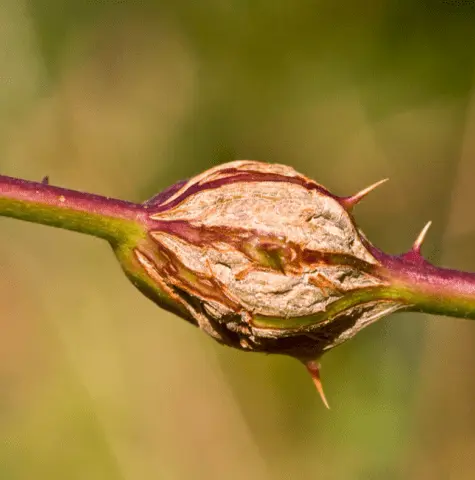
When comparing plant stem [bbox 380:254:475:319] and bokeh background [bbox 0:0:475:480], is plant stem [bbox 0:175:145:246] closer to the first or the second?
plant stem [bbox 380:254:475:319]

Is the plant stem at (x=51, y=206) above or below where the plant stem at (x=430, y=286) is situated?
above

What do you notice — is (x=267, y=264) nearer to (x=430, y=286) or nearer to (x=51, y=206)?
(x=430, y=286)

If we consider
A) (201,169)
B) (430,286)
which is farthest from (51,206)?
(201,169)

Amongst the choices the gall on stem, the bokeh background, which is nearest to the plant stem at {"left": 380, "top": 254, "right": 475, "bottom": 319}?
the gall on stem

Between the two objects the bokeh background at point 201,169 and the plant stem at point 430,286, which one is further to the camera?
the bokeh background at point 201,169

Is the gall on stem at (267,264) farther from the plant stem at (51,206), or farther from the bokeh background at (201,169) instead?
the bokeh background at (201,169)

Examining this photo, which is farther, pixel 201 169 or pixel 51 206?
pixel 201 169

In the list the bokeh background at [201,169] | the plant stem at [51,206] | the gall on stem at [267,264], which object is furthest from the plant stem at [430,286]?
the bokeh background at [201,169]

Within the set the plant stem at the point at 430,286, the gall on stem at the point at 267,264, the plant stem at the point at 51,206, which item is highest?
the plant stem at the point at 51,206

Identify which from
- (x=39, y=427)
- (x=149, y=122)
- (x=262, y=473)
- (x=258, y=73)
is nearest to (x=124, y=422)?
(x=39, y=427)
